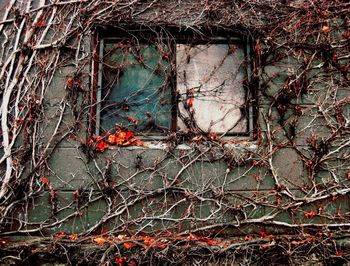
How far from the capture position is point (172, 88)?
194 inches

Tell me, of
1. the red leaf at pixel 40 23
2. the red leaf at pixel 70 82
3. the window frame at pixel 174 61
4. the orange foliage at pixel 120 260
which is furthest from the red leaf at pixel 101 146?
the red leaf at pixel 40 23

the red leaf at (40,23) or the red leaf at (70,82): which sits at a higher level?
the red leaf at (40,23)

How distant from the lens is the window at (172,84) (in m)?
4.86

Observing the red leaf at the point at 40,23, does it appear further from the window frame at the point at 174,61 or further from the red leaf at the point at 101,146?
the red leaf at the point at 101,146

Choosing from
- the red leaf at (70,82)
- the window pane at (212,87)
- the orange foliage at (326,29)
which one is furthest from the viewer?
the orange foliage at (326,29)

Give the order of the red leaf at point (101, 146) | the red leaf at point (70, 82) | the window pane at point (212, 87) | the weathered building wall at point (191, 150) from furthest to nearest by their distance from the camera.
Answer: the window pane at point (212, 87) → the red leaf at point (70, 82) → the red leaf at point (101, 146) → the weathered building wall at point (191, 150)

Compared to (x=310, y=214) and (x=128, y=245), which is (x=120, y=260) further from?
(x=310, y=214)

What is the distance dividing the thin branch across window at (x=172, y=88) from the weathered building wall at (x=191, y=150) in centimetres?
18

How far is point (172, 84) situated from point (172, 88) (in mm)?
45

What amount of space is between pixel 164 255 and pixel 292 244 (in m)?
1.26

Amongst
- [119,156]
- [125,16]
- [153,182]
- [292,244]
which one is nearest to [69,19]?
[125,16]

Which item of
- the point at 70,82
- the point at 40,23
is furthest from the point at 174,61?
the point at 40,23

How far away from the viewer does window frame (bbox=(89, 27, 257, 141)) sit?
15.8 feet

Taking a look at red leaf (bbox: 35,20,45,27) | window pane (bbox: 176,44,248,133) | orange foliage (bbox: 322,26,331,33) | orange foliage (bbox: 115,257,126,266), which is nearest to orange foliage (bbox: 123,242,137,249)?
orange foliage (bbox: 115,257,126,266)
